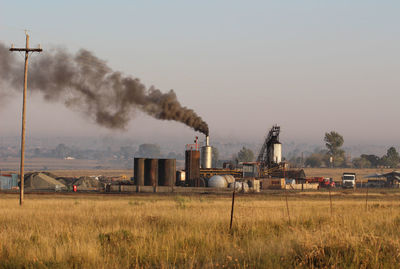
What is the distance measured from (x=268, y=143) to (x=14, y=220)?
2986 inches

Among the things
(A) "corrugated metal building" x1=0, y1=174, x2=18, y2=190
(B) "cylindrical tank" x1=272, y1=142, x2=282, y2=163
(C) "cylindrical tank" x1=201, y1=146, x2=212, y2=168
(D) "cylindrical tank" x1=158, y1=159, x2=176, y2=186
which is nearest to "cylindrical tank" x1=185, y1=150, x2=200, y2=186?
(D) "cylindrical tank" x1=158, y1=159, x2=176, y2=186

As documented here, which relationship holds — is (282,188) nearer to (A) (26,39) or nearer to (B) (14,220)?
(A) (26,39)

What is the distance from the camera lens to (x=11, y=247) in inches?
613

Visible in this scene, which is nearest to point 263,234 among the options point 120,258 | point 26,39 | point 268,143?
point 120,258

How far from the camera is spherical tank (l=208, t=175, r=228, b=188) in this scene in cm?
7338

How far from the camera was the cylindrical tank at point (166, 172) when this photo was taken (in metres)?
71.4

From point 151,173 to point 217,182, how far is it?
A: 29.8 ft

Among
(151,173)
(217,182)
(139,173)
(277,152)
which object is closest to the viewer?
(151,173)

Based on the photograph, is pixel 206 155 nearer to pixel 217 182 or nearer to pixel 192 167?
pixel 192 167

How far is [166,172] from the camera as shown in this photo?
235 ft

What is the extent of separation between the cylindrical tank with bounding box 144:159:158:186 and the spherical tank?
25.1ft

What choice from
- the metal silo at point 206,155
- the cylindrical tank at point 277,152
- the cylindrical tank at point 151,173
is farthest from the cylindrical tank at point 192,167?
the cylindrical tank at point 277,152

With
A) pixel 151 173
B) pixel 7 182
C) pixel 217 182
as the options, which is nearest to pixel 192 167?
pixel 217 182

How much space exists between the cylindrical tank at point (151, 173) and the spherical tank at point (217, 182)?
7661mm
